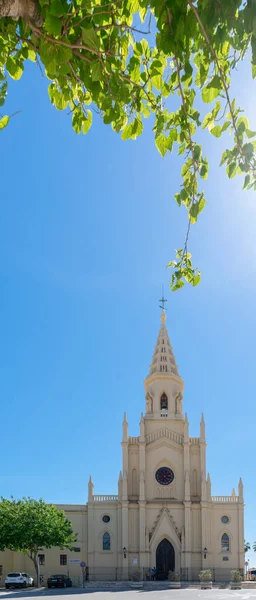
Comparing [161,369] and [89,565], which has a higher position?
[161,369]

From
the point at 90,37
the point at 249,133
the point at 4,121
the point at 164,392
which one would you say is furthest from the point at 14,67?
the point at 164,392

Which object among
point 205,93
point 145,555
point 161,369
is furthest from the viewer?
point 161,369

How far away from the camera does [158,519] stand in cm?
5769

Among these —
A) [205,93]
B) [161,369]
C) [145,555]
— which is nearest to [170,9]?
[205,93]

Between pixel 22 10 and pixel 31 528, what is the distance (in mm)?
48539

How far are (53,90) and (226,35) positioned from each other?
2.17 m

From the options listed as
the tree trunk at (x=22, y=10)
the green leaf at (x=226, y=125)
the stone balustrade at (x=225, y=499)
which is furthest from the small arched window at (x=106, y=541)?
the tree trunk at (x=22, y=10)

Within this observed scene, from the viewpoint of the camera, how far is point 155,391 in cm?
6312

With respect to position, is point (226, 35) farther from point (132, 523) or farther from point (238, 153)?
point (132, 523)

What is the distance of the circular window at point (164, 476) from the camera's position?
59.6 meters

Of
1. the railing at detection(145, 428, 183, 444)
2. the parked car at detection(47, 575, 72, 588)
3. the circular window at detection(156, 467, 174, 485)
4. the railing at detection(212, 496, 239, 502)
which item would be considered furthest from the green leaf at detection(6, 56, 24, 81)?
the railing at detection(212, 496, 239, 502)

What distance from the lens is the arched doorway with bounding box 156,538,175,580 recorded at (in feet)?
185

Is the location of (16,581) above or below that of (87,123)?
below

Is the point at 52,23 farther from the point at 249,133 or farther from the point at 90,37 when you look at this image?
the point at 249,133
